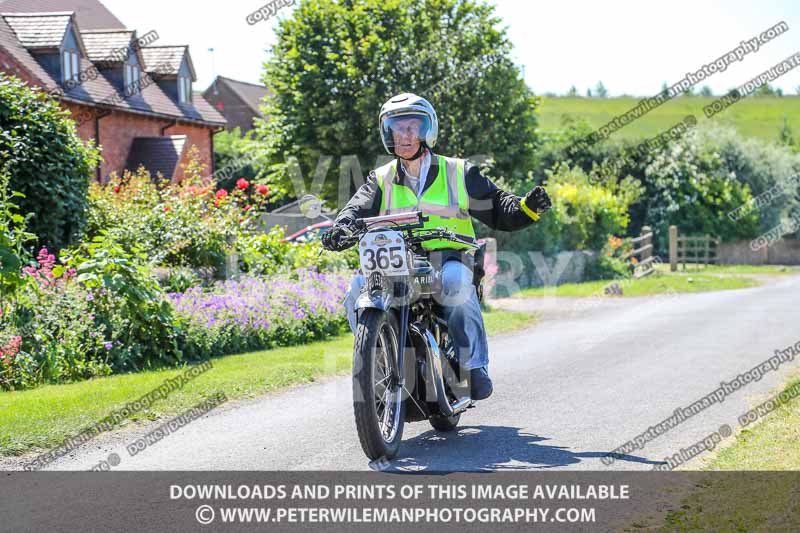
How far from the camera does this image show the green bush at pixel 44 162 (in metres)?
13.5

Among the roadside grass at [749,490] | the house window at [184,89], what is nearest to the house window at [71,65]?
the house window at [184,89]

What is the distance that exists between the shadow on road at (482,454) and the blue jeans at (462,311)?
57cm

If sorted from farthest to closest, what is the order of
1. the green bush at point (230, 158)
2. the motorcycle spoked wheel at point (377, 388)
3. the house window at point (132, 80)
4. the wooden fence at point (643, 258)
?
the green bush at point (230, 158)
the house window at point (132, 80)
the wooden fence at point (643, 258)
the motorcycle spoked wheel at point (377, 388)

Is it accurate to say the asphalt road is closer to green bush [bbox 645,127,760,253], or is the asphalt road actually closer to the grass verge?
the grass verge

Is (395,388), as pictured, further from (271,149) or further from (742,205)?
(742,205)

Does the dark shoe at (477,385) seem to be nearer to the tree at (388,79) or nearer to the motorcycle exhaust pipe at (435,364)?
the motorcycle exhaust pipe at (435,364)

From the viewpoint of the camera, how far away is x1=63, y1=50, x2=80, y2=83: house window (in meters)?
29.5

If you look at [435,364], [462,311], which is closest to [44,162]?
[462,311]

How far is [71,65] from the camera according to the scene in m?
30.0

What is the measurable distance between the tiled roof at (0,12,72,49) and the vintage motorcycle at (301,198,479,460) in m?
25.4

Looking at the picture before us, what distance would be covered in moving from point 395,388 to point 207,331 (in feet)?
19.8

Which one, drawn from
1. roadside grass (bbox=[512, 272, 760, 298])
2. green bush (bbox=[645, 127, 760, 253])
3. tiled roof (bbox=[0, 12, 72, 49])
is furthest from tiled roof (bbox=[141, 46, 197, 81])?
green bush (bbox=[645, 127, 760, 253])

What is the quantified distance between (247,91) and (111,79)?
32304mm

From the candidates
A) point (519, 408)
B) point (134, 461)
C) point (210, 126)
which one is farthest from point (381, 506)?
point (210, 126)
